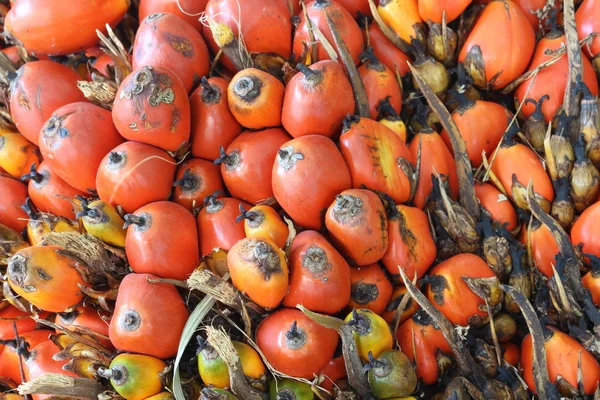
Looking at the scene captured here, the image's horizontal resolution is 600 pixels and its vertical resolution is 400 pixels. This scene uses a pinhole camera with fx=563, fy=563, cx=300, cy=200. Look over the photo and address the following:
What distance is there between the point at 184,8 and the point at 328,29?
0.45m

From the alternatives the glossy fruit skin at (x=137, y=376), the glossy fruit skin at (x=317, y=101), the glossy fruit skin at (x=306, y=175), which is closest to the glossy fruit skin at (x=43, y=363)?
the glossy fruit skin at (x=137, y=376)

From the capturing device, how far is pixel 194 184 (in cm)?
149

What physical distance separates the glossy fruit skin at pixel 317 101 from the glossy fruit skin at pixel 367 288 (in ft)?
1.18

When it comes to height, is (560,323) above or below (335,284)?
below

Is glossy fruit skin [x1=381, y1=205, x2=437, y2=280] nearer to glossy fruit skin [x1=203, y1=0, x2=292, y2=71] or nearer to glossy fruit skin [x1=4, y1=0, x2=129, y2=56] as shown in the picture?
glossy fruit skin [x1=203, y1=0, x2=292, y2=71]

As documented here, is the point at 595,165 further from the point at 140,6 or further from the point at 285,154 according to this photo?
the point at 140,6

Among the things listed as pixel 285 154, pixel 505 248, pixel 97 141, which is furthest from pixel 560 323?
pixel 97 141

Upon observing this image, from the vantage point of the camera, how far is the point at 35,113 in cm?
161

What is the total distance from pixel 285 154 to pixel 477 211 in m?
0.53

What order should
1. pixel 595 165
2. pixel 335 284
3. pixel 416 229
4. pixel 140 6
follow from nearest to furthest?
pixel 335 284, pixel 416 229, pixel 595 165, pixel 140 6

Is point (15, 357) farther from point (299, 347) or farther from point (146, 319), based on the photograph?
point (299, 347)

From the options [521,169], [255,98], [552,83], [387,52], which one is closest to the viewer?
[255,98]

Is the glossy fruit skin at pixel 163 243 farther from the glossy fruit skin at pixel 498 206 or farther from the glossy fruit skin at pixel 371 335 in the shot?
the glossy fruit skin at pixel 498 206

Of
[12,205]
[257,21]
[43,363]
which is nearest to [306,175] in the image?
[257,21]
